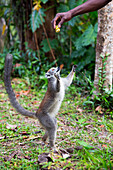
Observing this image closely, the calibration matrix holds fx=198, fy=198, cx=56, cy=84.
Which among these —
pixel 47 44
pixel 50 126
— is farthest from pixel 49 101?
pixel 47 44

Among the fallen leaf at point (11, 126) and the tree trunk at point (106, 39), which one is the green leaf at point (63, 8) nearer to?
the tree trunk at point (106, 39)

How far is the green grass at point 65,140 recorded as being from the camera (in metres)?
3.05

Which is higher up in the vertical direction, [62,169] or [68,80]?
[68,80]

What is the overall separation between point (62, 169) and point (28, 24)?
5763 millimetres

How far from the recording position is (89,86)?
568 cm

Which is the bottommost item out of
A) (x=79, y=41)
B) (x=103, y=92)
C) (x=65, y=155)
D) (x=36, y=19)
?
(x=65, y=155)

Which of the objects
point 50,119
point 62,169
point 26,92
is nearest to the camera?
point 62,169

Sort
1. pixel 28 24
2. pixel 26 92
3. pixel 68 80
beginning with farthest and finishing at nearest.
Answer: pixel 28 24
pixel 26 92
pixel 68 80

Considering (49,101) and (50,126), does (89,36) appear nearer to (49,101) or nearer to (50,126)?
(49,101)

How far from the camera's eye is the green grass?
3051 millimetres

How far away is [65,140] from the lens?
3.89m

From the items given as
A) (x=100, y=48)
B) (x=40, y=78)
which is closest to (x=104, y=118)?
(x=100, y=48)

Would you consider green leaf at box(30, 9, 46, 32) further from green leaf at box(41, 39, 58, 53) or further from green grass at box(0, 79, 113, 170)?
green grass at box(0, 79, 113, 170)

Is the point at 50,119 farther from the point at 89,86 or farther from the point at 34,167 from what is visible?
the point at 89,86
